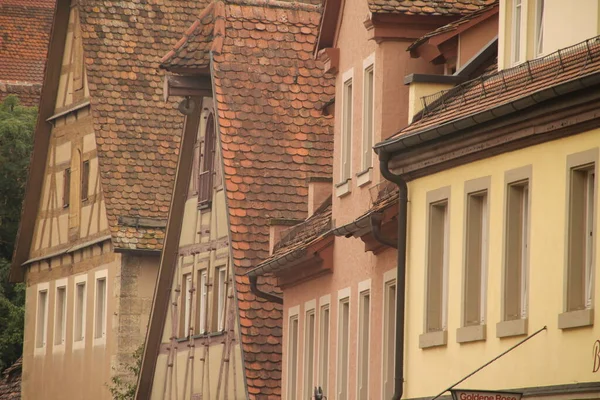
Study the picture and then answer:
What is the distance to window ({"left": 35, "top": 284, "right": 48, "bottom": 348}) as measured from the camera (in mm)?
44312

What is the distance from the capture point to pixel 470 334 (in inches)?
741

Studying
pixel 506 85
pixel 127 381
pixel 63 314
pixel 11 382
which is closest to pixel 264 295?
pixel 127 381

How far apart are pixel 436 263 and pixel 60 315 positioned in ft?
80.8

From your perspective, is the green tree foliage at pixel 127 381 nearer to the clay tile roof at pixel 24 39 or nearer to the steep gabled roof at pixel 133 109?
the steep gabled roof at pixel 133 109

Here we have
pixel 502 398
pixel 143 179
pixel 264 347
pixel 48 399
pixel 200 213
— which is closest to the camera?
pixel 502 398

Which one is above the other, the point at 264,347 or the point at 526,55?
the point at 526,55

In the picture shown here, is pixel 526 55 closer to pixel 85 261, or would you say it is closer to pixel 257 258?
pixel 257 258

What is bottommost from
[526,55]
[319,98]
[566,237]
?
[566,237]

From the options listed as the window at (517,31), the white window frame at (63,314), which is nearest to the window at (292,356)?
the window at (517,31)

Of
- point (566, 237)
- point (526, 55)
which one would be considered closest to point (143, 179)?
point (526, 55)

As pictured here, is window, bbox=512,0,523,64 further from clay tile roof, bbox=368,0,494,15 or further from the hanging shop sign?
the hanging shop sign

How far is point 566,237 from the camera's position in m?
16.8

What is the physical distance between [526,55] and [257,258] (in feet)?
39.6

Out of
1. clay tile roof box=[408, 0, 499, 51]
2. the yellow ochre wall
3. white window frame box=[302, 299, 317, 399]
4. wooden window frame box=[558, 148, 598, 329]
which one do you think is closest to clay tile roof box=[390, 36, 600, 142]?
the yellow ochre wall
